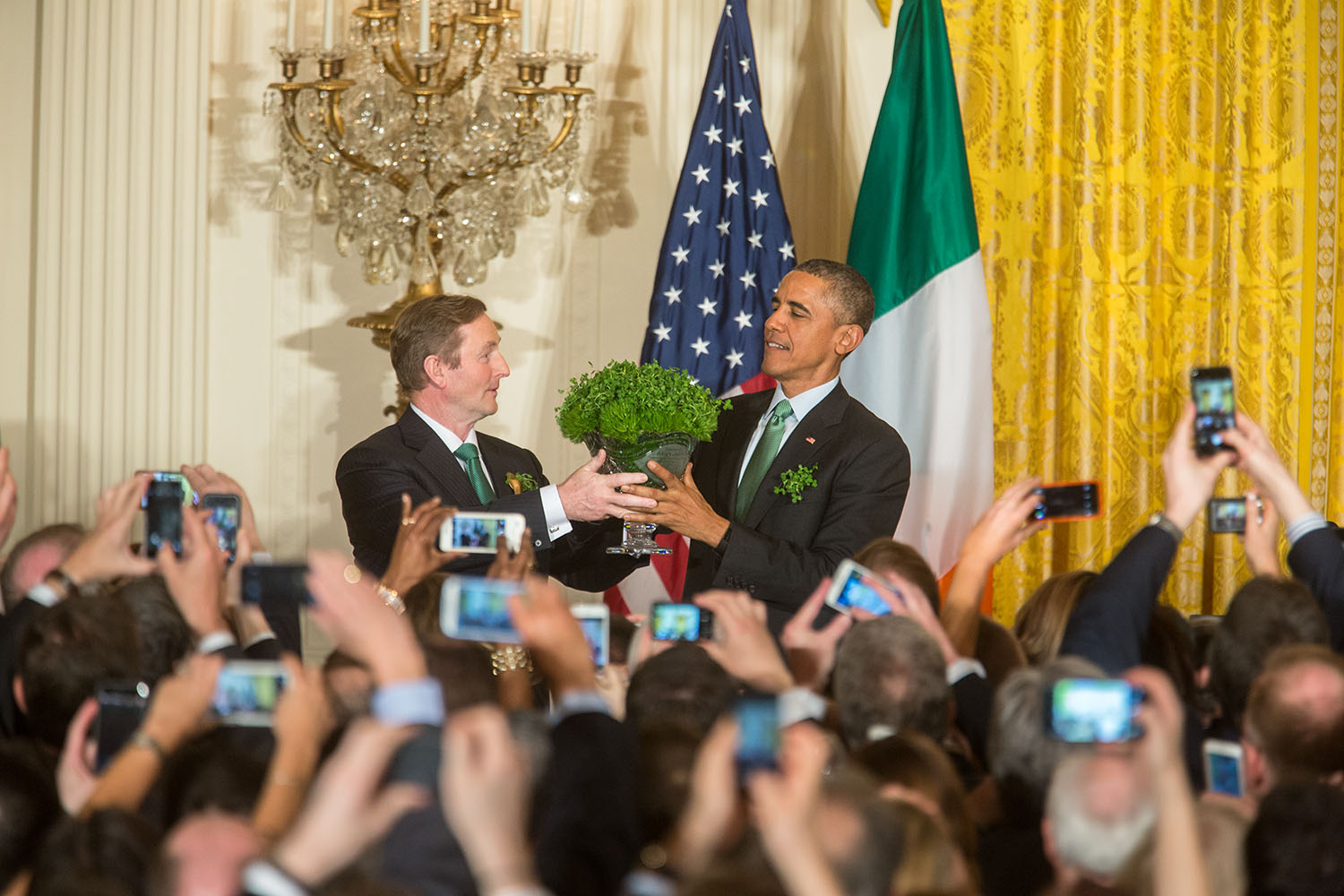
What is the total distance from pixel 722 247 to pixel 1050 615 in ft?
7.82

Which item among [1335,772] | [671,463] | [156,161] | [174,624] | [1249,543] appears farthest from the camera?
[156,161]

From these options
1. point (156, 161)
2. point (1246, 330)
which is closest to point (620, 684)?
point (156, 161)

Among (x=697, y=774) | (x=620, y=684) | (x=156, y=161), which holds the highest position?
(x=156, y=161)

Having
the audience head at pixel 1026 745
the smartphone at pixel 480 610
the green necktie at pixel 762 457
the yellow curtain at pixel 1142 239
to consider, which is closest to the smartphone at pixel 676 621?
the smartphone at pixel 480 610

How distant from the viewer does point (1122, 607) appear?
2541 millimetres

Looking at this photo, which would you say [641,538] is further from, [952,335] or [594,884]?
[594,884]

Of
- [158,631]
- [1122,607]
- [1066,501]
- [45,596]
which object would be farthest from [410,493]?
[1122,607]

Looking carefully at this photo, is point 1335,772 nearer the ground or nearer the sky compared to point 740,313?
nearer the ground

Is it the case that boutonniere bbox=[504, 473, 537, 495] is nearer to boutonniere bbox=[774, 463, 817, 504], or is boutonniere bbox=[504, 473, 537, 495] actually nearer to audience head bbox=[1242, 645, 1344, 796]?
boutonniere bbox=[774, 463, 817, 504]

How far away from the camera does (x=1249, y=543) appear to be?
9.95 ft

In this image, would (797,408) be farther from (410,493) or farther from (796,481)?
(410,493)

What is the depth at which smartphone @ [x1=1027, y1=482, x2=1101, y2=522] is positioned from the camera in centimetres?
304

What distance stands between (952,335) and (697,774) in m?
3.50

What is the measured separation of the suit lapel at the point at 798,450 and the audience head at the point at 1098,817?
89.7 inches
